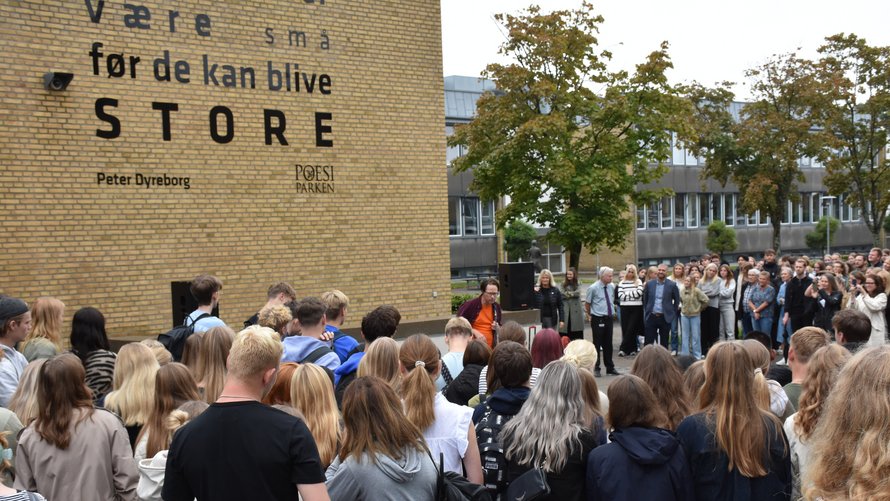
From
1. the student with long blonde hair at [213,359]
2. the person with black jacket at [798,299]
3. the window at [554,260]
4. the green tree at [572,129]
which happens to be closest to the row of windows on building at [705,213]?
the window at [554,260]

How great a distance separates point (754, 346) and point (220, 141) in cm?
1072

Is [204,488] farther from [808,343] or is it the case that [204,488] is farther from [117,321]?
[117,321]

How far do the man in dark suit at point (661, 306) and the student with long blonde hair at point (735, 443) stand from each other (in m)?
10.7

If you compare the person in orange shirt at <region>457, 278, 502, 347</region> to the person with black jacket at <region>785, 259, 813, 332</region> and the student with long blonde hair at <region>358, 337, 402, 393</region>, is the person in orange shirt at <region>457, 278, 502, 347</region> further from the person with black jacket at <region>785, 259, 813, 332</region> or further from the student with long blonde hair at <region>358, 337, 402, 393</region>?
the student with long blonde hair at <region>358, 337, 402, 393</region>

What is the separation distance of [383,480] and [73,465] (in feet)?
6.56

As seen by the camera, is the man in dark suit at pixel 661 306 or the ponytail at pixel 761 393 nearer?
the ponytail at pixel 761 393

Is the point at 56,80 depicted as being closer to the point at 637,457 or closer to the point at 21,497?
the point at 21,497

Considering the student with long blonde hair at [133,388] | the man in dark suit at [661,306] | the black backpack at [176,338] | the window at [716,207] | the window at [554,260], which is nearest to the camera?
the student with long blonde hair at [133,388]

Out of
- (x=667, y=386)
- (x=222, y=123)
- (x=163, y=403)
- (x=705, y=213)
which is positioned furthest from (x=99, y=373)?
(x=705, y=213)

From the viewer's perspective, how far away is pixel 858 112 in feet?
116

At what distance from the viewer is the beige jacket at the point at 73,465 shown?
476 cm

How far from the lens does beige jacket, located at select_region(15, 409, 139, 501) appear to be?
187 inches

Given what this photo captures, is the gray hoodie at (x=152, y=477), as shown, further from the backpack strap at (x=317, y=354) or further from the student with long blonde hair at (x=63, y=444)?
the backpack strap at (x=317, y=354)

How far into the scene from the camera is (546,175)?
73.5 ft
